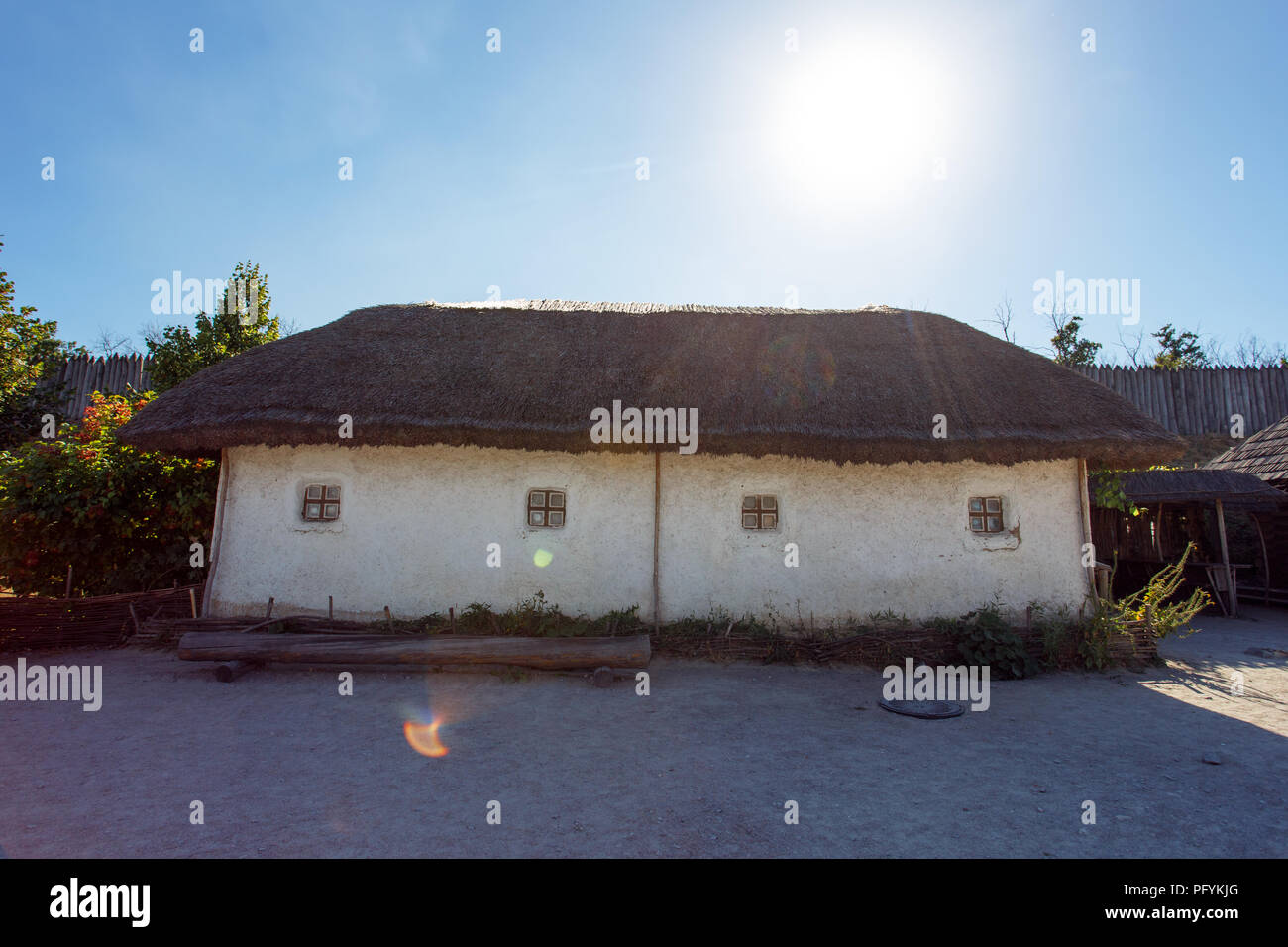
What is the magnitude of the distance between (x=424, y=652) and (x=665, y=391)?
4167mm

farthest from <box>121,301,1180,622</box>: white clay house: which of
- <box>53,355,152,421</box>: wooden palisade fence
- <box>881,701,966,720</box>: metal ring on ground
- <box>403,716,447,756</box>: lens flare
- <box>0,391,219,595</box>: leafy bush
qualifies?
<box>53,355,152,421</box>: wooden palisade fence

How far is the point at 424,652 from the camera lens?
701 centimetres

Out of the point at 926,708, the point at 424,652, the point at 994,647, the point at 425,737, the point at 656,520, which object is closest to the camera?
A: the point at 425,737

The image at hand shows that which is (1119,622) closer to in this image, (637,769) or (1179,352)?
(637,769)

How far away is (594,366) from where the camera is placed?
29.4ft

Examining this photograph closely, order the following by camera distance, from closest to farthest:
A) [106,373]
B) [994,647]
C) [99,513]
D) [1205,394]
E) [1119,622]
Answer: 1. [994,647]
2. [1119,622]
3. [99,513]
4. [106,373]
5. [1205,394]

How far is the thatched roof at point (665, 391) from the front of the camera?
317 inches

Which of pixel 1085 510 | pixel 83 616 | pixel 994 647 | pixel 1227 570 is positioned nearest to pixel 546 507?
pixel 994 647

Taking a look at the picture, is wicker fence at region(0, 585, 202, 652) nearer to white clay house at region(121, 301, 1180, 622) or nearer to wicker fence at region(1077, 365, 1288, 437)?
white clay house at region(121, 301, 1180, 622)

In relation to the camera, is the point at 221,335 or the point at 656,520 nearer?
the point at 656,520

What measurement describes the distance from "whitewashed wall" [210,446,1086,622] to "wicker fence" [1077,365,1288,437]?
16047mm

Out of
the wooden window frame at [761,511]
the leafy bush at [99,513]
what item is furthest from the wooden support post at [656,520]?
the leafy bush at [99,513]

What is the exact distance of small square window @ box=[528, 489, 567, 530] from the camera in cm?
849
